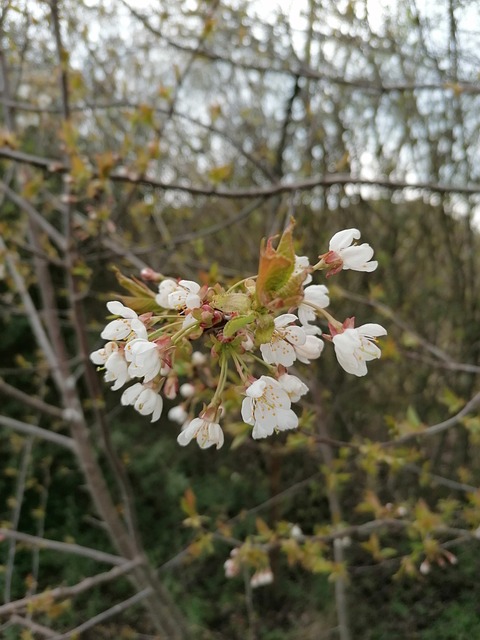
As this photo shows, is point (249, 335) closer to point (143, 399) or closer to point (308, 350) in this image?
point (308, 350)

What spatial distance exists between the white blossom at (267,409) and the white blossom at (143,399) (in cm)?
14

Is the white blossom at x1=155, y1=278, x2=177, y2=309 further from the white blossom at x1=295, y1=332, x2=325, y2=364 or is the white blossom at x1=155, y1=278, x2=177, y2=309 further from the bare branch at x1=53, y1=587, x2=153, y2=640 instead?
the bare branch at x1=53, y1=587, x2=153, y2=640

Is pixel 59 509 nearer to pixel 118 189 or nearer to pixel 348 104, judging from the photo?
pixel 118 189

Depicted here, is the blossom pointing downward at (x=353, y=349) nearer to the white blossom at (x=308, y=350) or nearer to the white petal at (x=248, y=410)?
the white blossom at (x=308, y=350)

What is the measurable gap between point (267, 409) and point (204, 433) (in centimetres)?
9

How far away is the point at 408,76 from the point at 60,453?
387 centimetres

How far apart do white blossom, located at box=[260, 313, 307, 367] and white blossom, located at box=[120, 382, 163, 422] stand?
19 cm

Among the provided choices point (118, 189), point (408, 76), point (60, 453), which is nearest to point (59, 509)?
point (60, 453)

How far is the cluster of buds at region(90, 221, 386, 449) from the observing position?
558mm

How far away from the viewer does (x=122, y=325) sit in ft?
2.30

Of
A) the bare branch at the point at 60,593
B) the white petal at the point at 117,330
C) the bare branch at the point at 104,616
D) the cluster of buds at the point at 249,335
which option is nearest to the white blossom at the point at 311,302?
the cluster of buds at the point at 249,335

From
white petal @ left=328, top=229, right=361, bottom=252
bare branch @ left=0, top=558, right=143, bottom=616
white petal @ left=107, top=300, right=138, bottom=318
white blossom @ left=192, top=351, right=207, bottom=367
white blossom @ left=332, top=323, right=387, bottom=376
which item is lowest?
bare branch @ left=0, top=558, right=143, bottom=616

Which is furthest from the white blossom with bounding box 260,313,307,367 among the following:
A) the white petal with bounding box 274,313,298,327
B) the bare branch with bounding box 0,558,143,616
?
the bare branch with bounding box 0,558,143,616

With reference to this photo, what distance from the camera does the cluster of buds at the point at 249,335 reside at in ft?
1.83
